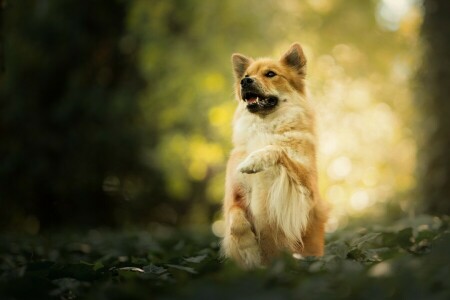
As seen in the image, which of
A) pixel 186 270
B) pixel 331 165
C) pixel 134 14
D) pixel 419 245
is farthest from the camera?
pixel 331 165

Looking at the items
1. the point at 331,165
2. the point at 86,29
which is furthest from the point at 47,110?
the point at 331,165

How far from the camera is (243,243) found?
13.5ft

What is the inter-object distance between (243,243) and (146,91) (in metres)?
11.9

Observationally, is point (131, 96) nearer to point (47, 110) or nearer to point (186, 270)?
point (47, 110)

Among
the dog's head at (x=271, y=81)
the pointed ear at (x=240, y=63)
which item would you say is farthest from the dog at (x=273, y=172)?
the pointed ear at (x=240, y=63)

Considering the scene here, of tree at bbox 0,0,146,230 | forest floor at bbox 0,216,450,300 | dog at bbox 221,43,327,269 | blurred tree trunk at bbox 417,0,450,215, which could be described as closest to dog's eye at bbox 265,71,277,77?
dog at bbox 221,43,327,269

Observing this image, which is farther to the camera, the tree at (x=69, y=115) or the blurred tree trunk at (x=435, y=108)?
the tree at (x=69, y=115)

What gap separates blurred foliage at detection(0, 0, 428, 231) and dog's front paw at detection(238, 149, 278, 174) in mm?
8388

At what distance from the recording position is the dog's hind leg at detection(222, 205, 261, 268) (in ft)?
13.5

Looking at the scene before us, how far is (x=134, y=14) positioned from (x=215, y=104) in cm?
273

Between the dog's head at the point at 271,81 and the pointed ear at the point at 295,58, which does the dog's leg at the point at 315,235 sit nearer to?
the dog's head at the point at 271,81

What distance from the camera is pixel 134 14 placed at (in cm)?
1324

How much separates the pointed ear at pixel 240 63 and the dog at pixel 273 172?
0.23m

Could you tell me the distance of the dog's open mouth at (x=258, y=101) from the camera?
4730 mm
